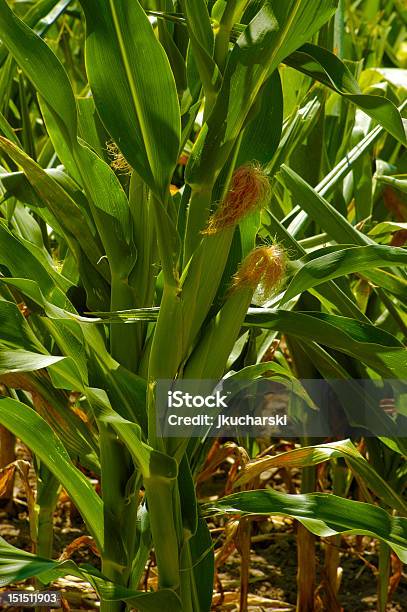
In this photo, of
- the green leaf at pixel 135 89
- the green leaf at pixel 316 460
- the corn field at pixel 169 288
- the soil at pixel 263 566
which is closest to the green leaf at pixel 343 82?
the corn field at pixel 169 288

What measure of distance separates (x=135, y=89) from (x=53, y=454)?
30cm

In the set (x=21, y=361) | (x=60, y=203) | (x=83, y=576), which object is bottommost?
(x=83, y=576)

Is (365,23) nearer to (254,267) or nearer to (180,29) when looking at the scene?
(180,29)

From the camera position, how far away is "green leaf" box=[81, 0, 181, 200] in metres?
0.61

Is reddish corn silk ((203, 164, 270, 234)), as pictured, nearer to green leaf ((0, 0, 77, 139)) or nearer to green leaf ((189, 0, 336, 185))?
green leaf ((189, 0, 336, 185))

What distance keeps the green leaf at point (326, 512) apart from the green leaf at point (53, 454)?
0.33 feet

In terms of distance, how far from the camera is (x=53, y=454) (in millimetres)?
728

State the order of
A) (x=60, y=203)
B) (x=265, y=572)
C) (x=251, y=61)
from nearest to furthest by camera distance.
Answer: (x=251, y=61) → (x=60, y=203) → (x=265, y=572)

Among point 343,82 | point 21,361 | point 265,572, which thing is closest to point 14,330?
point 21,361

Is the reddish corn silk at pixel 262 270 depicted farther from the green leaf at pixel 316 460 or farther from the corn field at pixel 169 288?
the green leaf at pixel 316 460

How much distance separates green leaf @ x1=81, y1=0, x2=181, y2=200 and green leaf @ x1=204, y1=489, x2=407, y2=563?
0.26 meters

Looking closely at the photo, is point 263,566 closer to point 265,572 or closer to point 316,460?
point 265,572

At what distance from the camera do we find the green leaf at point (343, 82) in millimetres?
613

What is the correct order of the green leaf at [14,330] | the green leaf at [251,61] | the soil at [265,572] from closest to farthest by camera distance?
the green leaf at [251,61] → the green leaf at [14,330] → the soil at [265,572]
